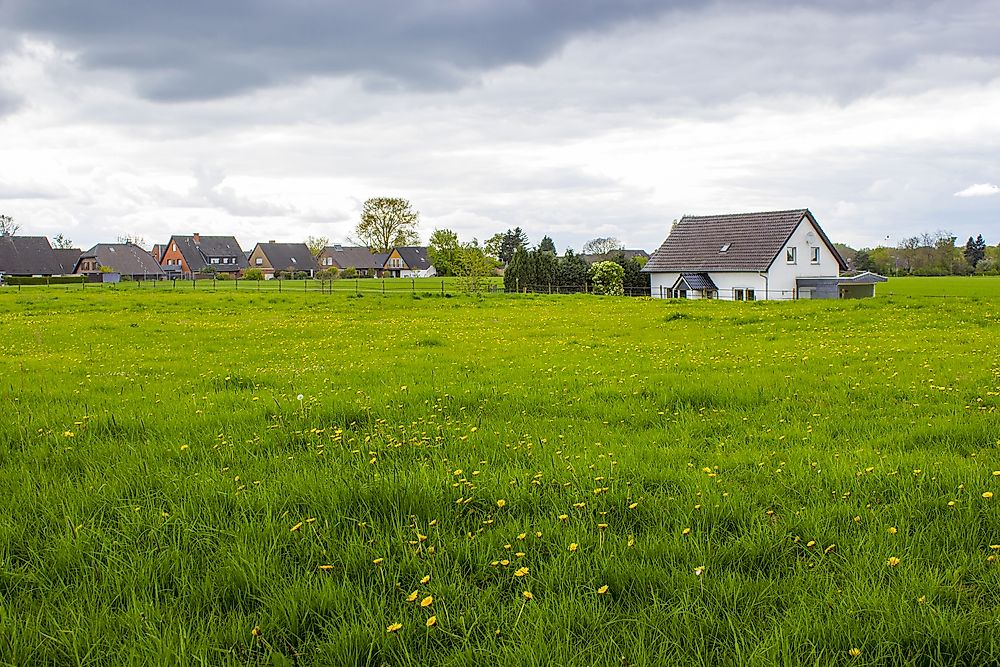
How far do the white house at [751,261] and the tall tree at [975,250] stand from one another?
323 feet

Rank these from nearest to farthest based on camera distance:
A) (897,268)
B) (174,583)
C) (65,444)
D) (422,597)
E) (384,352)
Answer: (422,597) → (174,583) → (65,444) → (384,352) → (897,268)

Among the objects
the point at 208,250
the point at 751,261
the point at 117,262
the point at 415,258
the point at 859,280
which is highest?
the point at 208,250

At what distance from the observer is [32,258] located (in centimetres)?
10844

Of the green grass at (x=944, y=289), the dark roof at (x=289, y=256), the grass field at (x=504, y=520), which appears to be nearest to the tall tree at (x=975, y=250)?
the green grass at (x=944, y=289)

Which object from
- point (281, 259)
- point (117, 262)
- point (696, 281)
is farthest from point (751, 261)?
point (281, 259)

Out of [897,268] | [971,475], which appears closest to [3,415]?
[971,475]

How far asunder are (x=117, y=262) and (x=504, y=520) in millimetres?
124039

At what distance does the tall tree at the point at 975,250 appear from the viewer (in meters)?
138

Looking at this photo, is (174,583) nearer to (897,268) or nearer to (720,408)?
(720,408)

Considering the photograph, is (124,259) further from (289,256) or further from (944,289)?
(944,289)

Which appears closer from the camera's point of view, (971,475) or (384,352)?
(971,475)

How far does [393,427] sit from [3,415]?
460cm

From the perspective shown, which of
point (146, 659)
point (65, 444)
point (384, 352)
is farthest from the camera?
point (384, 352)

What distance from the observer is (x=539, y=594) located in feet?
12.8
